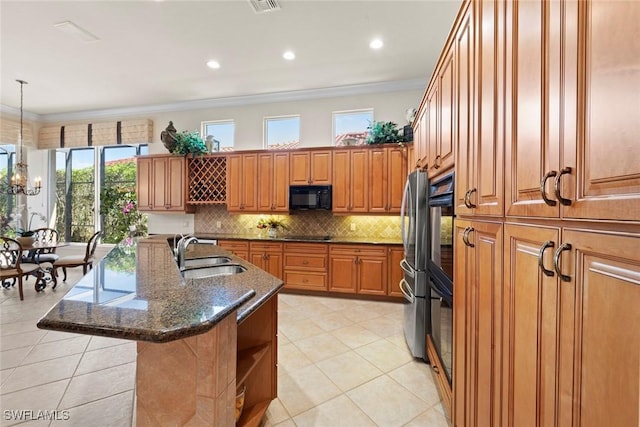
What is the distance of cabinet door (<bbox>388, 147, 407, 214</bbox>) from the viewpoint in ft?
13.1

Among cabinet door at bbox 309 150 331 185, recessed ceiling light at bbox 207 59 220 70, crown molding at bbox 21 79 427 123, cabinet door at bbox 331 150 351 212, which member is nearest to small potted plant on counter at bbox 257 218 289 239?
cabinet door at bbox 309 150 331 185

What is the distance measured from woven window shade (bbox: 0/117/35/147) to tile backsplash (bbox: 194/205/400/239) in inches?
154

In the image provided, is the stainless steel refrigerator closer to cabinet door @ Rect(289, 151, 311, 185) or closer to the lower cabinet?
the lower cabinet

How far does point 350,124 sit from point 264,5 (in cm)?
228

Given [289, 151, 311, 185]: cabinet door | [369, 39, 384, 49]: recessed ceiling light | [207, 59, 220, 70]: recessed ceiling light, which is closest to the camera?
[369, 39, 384, 49]: recessed ceiling light

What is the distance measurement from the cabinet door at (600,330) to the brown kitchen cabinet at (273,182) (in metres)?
3.96

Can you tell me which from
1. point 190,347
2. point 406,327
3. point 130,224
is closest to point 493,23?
point 190,347

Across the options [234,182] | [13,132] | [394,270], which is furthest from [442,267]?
[13,132]

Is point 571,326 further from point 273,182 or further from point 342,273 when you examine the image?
point 273,182

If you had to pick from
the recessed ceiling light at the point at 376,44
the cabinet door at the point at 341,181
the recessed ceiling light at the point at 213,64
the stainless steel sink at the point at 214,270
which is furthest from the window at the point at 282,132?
the stainless steel sink at the point at 214,270

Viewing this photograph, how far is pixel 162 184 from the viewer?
4.98 m

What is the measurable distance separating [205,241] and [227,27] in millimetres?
3049

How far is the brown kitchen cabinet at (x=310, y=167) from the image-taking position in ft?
14.1

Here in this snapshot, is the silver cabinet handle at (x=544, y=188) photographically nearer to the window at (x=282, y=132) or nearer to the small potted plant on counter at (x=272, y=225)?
the small potted plant on counter at (x=272, y=225)
